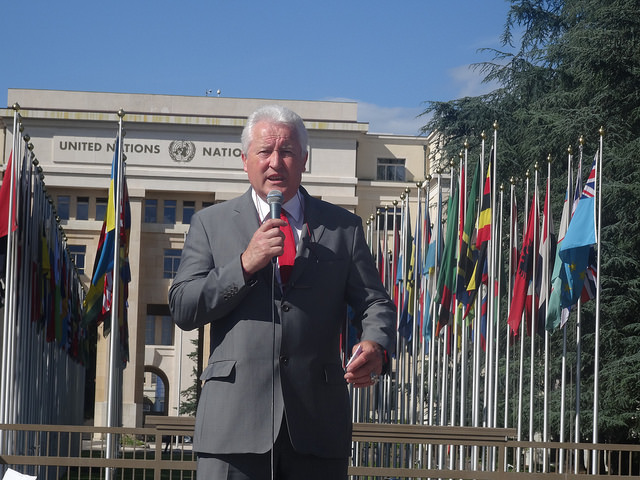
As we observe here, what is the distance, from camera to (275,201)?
3477 millimetres

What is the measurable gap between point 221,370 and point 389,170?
62755mm

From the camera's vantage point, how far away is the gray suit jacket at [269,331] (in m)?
3.46

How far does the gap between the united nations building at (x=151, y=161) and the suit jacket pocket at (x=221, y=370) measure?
5454 cm

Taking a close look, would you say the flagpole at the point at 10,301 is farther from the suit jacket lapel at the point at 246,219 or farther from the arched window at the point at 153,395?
the arched window at the point at 153,395

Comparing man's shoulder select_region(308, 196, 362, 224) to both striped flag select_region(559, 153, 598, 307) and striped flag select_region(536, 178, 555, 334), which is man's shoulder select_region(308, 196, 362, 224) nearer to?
striped flag select_region(559, 153, 598, 307)

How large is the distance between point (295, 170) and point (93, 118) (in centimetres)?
5706

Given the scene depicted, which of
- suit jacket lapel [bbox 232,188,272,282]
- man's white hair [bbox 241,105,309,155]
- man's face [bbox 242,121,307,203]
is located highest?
man's white hair [bbox 241,105,309,155]

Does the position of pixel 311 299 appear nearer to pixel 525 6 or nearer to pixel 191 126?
pixel 525 6

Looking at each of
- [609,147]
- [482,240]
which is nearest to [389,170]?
[609,147]

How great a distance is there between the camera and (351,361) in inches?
137

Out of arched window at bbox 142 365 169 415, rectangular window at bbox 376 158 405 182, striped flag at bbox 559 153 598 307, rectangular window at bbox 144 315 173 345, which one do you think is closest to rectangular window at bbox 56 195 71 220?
rectangular window at bbox 144 315 173 345

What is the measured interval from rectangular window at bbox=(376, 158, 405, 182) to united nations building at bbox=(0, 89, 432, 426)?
4.06m

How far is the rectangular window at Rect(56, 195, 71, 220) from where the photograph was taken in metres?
60.4

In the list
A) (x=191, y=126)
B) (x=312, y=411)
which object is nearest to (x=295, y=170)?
(x=312, y=411)
